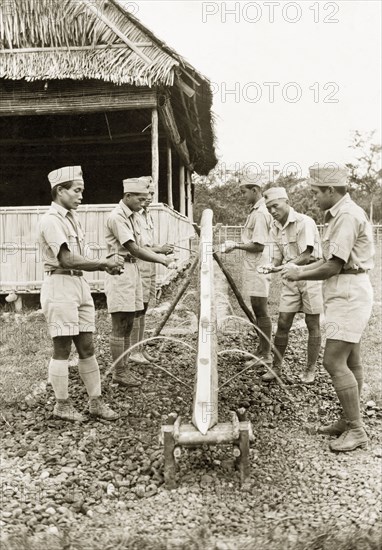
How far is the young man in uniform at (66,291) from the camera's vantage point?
4.06 meters

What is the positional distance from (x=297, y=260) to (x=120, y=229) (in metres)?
1.66

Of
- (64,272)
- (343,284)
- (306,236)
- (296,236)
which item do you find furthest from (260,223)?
(64,272)

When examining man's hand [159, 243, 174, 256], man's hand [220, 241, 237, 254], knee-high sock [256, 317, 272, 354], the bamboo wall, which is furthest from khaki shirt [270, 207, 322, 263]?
the bamboo wall

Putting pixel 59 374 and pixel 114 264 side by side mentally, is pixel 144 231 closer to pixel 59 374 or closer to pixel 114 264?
pixel 114 264

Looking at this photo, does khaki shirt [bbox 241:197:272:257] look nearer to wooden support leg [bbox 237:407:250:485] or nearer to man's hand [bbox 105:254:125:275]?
man's hand [bbox 105:254:125:275]

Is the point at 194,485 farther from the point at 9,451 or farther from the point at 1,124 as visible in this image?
the point at 1,124

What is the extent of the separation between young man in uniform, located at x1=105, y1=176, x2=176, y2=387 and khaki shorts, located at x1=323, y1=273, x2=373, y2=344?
171cm

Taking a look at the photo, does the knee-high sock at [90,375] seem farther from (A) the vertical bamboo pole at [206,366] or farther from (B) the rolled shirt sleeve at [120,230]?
(B) the rolled shirt sleeve at [120,230]

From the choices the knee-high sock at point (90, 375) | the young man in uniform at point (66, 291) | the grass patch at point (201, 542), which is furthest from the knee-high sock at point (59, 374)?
the grass patch at point (201, 542)

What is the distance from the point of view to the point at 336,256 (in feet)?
11.6

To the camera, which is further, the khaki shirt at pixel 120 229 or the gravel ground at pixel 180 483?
the khaki shirt at pixel 120 229

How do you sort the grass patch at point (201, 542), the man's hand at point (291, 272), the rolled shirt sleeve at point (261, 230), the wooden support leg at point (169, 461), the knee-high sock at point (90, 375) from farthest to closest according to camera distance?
the rolled shirt sleeve at point (261, 230)
the knee-high sock at point (90, 375)
the man's hand at point (291, 272)
the wooden support leg at point (169, 461)
the grass patch at point (201, 542)

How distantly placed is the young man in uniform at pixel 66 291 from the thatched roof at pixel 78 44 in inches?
178

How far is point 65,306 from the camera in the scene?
13.4 feet
